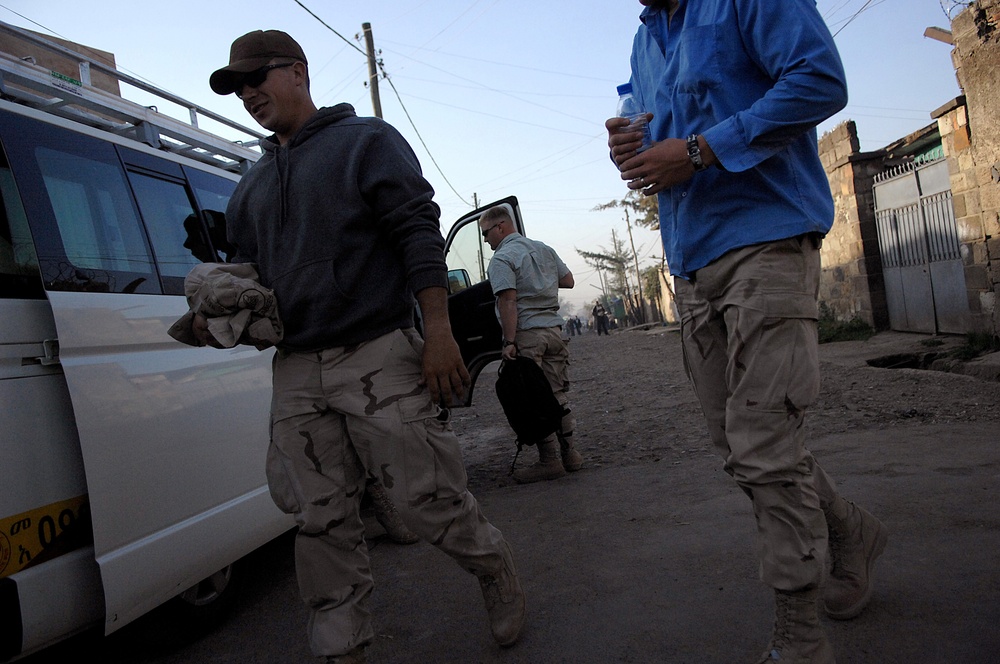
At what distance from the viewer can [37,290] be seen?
2.13m

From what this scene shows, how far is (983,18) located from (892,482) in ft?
18.5

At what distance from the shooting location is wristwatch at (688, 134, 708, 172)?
1.85 meters

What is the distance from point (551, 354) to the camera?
4809 mm

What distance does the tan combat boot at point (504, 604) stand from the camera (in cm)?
226

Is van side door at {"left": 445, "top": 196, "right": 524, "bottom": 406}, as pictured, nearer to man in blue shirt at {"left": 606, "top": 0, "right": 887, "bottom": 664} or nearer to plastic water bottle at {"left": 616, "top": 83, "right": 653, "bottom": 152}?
plastic water bottle at {"left": 616, "top": 83, "right": 653, "bottom": 152}

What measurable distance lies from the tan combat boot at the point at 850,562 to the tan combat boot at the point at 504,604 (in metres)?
0.91

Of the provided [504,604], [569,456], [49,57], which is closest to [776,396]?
[504,604]

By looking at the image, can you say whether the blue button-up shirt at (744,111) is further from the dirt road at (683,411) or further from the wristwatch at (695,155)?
the dirt road at (683,411)

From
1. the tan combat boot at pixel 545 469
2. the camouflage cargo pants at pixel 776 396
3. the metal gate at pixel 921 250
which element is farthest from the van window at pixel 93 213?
the metal gate at pixel 921 250

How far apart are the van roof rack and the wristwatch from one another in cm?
206

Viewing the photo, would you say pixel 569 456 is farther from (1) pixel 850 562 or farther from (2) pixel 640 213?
(2) pixel 640 213

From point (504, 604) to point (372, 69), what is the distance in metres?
17.5

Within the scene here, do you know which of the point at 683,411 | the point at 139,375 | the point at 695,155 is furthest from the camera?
the point at 683,411

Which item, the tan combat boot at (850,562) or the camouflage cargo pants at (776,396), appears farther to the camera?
the tan combat boot at (850,562)
